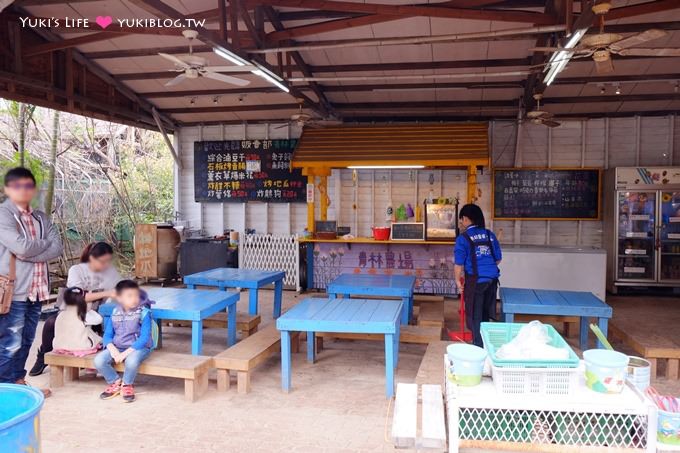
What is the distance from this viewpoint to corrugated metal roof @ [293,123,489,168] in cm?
860

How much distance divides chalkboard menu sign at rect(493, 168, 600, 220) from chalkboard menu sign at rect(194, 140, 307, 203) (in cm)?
397

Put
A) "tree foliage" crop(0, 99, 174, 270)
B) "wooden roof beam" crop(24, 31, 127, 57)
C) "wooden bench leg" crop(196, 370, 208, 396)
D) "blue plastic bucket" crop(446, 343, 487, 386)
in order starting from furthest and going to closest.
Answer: "tree foliage" crop(0, 99, 174, 270) < "wooden roof beam" crop(24, 31, 127, 57) < "wooden bench leg" crop(196, 370, 208, 396) < "blue plastic bucket" crop(446, 343, 487, 386)

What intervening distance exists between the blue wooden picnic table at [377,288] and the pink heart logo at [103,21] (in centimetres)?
436

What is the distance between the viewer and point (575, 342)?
20.8ft

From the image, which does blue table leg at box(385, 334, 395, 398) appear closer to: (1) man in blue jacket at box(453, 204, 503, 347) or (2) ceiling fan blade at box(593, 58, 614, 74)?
(1) man in blue jacket at box(453, 204, 503, 347)

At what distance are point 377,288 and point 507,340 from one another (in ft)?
10.1

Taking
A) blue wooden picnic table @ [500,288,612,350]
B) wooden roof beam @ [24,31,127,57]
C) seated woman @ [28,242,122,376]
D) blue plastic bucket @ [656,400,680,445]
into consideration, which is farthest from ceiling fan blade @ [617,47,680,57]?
wooden roof beam @ [24,31,127,57]

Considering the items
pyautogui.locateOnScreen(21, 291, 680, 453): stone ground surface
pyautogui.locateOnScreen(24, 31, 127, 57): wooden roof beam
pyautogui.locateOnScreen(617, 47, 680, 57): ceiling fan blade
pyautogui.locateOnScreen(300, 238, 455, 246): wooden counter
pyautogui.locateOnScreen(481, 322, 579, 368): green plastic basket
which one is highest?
pyautogui.locateOnScreen(24, 31, 127, 57): wooden roof beam

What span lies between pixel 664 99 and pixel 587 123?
1.29 meters

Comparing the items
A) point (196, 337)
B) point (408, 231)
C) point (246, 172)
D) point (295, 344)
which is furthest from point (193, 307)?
point (246, 172)

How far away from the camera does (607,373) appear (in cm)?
236

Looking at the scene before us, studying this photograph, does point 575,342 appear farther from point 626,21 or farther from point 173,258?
point 173,258

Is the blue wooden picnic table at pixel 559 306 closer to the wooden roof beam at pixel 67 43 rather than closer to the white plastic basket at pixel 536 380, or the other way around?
the white plastic basket at pixel 536 380

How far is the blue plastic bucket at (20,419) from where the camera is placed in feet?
6.16
